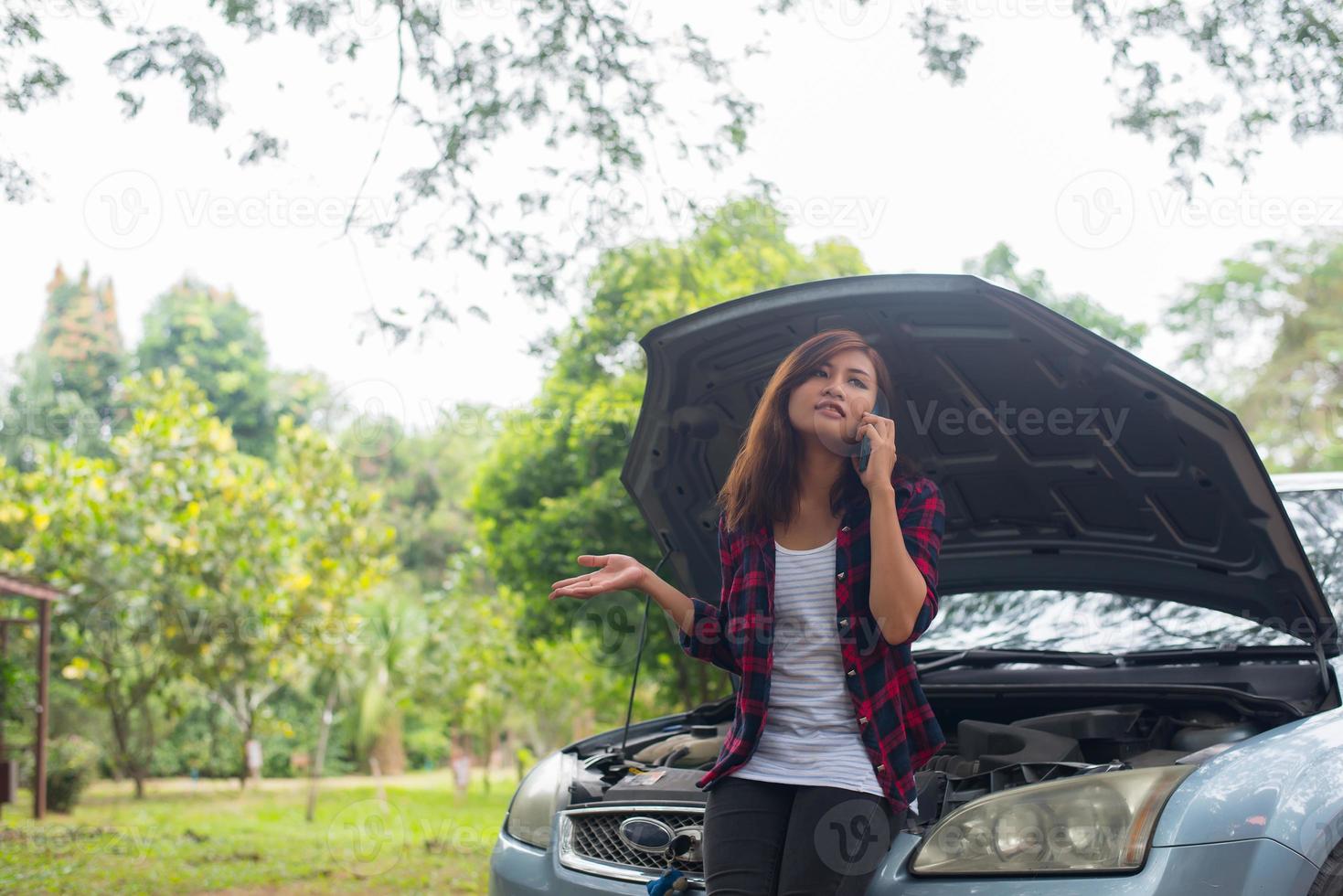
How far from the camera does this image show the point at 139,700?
53.0ft

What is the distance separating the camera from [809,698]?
2.29m

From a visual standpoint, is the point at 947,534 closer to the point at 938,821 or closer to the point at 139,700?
the point at 938,821

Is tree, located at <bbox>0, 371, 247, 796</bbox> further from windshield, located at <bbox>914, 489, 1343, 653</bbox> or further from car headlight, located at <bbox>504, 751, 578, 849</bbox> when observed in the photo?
windshield, located at <bbox>914, 489, 1343, 653</bbox>

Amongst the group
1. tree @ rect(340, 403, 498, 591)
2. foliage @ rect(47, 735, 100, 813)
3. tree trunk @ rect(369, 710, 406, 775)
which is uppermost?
tree @ rect(340, 403, 498, 591)

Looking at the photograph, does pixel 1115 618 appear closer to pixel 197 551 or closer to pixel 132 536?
pixel 197 551

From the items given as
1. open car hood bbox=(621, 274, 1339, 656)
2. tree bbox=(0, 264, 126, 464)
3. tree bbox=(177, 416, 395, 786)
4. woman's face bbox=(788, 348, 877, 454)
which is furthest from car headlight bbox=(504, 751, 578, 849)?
tree bbox=(0, 264, 126, 464)

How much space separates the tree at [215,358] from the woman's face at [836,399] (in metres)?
34.6

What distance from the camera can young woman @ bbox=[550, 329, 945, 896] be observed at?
2201mm

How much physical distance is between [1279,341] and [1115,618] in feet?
75.1

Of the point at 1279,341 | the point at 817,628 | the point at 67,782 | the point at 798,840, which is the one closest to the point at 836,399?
the point at 817,628

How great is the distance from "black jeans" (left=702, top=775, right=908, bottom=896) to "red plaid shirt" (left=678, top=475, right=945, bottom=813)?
67 millimetres

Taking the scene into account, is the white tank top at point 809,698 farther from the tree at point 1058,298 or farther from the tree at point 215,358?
the tree at point 215,358

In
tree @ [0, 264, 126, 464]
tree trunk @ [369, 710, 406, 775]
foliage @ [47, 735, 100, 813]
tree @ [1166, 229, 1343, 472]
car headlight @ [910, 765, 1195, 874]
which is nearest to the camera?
car headlight @ [910, 765, 1195, 874]

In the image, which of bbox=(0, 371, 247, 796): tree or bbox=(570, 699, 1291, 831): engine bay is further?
bbox=(0, 371, 247, 796): tree
